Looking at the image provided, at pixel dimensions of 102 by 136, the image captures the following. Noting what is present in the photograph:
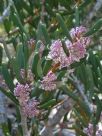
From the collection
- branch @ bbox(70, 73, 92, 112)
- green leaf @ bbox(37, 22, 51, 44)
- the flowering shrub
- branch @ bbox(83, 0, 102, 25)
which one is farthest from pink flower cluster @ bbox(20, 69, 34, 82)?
branch @ bbox(83, 0, 102, 25)

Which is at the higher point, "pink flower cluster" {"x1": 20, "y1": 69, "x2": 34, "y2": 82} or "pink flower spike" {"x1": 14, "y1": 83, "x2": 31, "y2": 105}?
"pink flower cluster" {"x1": 20, "y1": 69, "x2": 34, "y2": 82}

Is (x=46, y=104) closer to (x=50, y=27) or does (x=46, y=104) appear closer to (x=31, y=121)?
(x=31, y=121)

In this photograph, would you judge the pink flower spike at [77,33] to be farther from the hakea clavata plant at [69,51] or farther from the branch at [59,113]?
the branch at [59,113]

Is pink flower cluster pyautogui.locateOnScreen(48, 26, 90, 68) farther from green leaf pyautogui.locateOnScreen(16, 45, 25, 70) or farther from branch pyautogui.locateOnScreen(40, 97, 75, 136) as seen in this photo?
Result: branch pyautogui.locateOnScreen(40, 97, 75, 136)

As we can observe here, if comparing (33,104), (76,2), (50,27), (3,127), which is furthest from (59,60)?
(50,27)

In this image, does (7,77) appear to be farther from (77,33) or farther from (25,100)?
(77,33)

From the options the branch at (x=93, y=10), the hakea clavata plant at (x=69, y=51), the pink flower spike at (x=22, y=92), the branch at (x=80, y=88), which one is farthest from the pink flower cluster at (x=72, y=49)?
the branch at (x=93, y=10)
